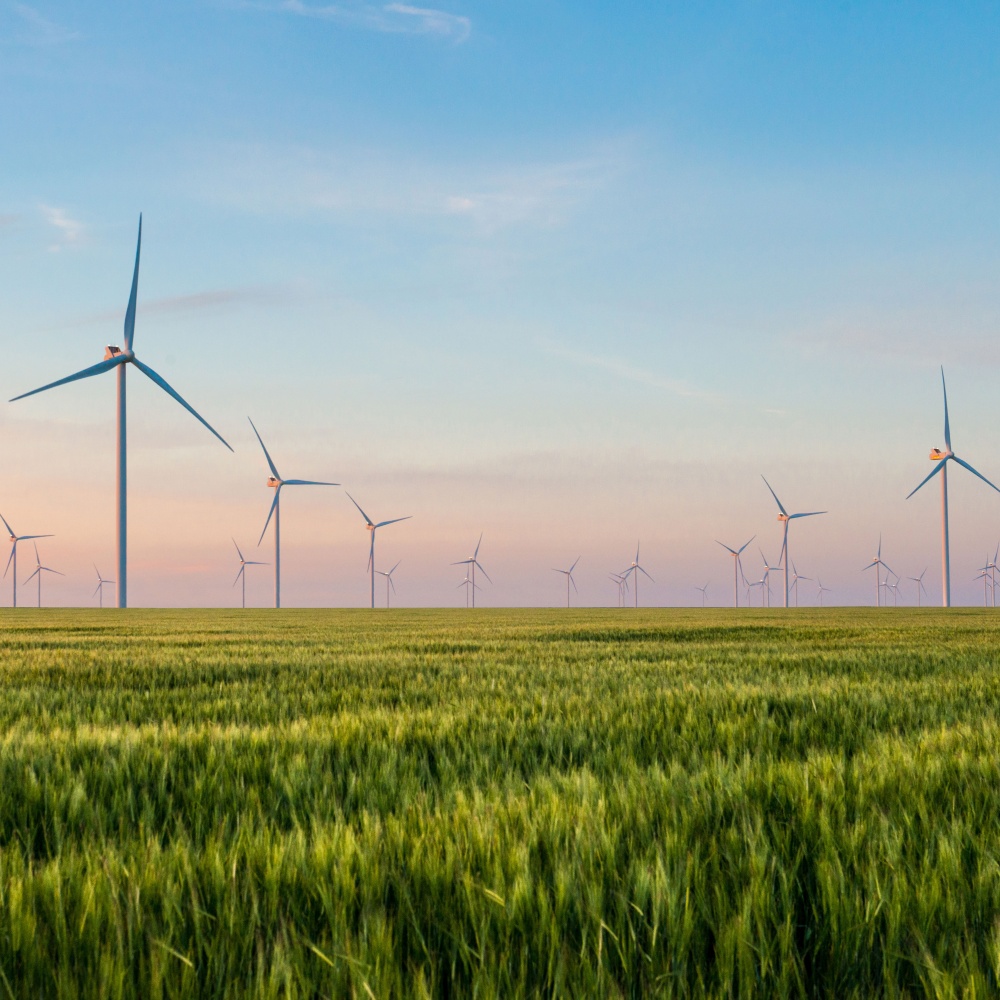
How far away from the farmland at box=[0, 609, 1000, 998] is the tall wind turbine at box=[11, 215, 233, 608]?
175 feet

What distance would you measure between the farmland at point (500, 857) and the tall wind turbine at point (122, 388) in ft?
175

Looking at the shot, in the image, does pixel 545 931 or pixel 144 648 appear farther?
pixel 144 648

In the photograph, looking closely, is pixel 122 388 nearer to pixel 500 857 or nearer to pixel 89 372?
pixel 89 372

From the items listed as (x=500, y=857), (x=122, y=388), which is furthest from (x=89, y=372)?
(x=500, y=857)

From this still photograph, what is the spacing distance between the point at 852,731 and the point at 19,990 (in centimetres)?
587

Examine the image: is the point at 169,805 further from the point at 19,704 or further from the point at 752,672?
the point at 752,672

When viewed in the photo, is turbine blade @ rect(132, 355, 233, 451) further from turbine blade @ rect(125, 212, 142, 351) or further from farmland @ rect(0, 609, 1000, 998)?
farmland @ rect(0, 609, 1000, 998)

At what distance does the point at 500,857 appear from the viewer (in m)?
2.85

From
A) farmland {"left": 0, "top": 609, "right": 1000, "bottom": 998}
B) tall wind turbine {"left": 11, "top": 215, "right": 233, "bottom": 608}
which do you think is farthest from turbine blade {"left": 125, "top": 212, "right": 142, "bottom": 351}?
farmland {"left": 0, "top": 609, "right": 1000, "bottom": 998}

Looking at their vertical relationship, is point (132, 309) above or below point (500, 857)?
above

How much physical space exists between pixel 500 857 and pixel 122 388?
225ft

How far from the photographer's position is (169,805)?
4.06 meters

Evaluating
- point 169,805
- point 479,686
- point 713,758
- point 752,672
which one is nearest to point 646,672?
point 752,672

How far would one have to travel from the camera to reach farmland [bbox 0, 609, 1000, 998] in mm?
2201
